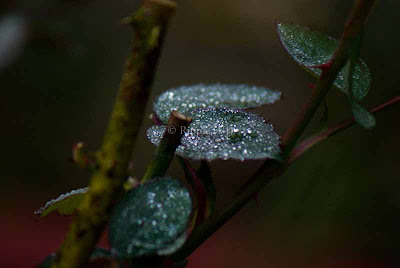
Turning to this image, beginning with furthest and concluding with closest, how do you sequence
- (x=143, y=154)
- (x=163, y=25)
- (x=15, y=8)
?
(x=143, y=154), (x=15, y=8), (x=163, y=25)

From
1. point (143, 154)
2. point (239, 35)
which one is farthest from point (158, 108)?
point (239, 35)

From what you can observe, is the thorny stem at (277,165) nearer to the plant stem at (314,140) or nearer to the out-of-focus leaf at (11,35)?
the plant stem at (314,140)

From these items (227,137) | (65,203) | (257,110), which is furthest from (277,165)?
(257,110)

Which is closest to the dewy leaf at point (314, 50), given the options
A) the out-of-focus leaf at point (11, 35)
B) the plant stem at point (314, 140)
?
the plant stem at point (314, 140)

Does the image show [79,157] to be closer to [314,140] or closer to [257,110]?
[314,140]

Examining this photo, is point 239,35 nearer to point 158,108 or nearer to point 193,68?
point 193,68

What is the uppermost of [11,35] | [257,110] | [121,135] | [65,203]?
[121,135]
